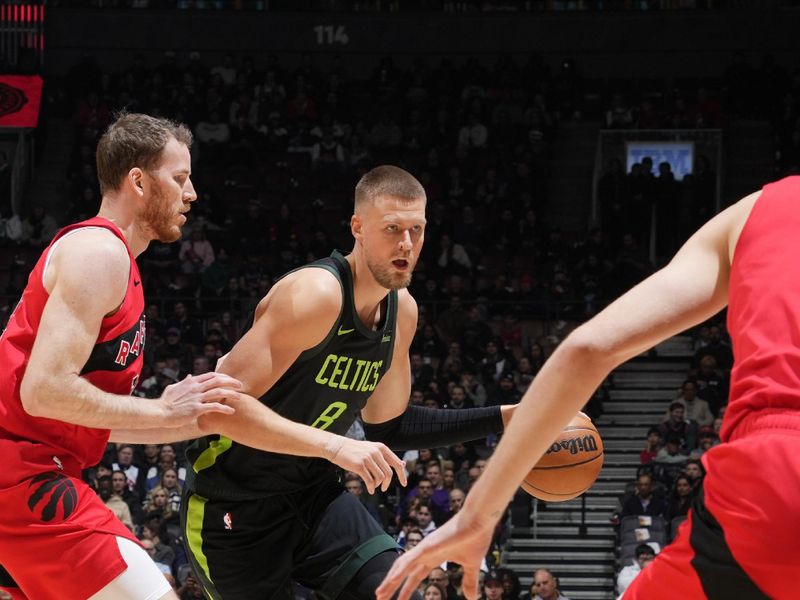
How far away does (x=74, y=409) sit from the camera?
3.58 m

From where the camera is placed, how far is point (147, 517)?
1203 centimetres

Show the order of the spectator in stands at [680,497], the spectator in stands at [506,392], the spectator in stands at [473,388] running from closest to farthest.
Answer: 1. the spectator in stands at [680,497]
2. the spectator in stands at [506,392]
3. the spectator in stands at [473,388]

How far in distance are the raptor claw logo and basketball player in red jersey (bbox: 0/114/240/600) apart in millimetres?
16676

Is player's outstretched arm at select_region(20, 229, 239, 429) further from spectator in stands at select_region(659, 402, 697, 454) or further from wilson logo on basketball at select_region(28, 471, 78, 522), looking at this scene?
spectator in stands at select_region(659, 402, 697, 454)

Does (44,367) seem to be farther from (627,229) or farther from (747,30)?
(747,30)

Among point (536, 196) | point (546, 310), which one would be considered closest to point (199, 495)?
point (546, 310)

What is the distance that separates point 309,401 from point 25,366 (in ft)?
3.75

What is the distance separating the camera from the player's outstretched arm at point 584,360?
223 cm

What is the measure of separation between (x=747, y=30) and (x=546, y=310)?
25.8ft

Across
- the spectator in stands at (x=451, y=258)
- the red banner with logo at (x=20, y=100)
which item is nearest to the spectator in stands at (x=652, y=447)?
the spectator in stands at (x=451, y=258)

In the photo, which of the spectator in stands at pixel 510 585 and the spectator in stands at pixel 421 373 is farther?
the spectator in stands at pixel 421 373

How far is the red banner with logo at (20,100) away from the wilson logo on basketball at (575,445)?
54.2ft

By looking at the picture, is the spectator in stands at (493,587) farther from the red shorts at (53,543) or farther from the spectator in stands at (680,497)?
the red shorts at (53,543)

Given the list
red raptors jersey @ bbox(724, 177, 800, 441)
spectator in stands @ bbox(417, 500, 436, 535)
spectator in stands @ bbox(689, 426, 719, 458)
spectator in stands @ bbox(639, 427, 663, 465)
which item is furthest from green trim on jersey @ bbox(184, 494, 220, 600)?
spectator in stands @ bbox(639, 427, 663, 465)
